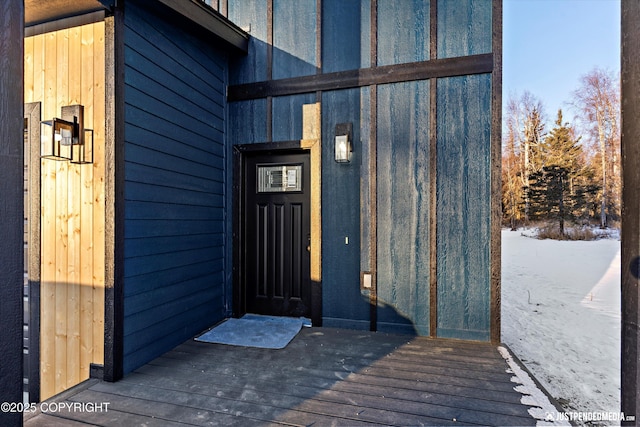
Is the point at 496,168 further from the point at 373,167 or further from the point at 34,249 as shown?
the point at 34,249

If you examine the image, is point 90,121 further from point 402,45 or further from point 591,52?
point 591,52

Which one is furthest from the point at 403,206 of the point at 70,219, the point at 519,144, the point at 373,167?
the point at 519,144

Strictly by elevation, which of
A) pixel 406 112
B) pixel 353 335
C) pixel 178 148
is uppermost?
pixel 406 112

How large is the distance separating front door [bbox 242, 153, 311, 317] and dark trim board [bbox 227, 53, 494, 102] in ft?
2.28

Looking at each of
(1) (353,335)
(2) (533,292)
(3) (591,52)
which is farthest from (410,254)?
(3) (591,52)

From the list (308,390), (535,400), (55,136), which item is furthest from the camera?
(55,136)

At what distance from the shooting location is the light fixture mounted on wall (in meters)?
2.18

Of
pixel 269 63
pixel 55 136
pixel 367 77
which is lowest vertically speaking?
pixel 55 136

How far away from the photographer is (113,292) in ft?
7.22

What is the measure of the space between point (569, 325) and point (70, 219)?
549 centimetres

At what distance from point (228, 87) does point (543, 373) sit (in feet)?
13.9

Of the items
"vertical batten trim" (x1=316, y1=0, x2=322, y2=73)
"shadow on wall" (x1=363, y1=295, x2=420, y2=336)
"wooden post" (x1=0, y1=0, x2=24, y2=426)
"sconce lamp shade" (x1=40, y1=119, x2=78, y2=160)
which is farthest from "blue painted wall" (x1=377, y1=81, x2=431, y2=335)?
"wooden post" (x1=0, y1=0, x2=24, y2=426)

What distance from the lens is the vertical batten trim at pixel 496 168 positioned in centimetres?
291

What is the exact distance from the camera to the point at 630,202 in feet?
3.61
